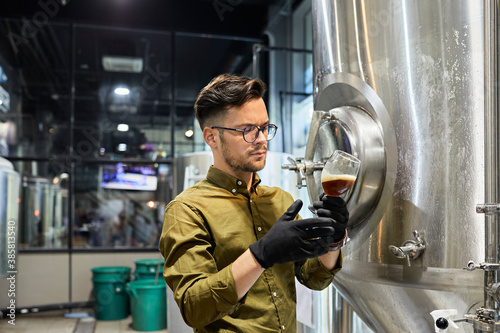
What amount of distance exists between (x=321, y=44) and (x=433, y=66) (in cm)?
48

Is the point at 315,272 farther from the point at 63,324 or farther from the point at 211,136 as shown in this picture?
the point at 63,324

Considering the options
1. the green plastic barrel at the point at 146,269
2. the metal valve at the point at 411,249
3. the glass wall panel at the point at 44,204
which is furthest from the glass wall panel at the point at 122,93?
the metal valve at the point at 411,249

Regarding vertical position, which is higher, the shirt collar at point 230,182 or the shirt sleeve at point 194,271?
the shirt collar at point 230,182

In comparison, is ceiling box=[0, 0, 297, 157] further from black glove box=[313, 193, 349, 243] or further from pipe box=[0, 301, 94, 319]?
black glove box=[313, 193, 349, 243]

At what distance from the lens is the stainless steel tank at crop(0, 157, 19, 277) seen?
3717 mm

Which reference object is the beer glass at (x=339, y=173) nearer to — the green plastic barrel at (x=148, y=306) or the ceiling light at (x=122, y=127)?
the green plastic barrel at (x=148, y=306)

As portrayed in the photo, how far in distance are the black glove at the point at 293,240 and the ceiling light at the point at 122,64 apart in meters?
6.03

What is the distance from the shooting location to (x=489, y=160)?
1062 millimetres

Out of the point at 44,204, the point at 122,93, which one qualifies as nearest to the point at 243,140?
the point at 44,204

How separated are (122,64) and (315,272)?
19.4ft

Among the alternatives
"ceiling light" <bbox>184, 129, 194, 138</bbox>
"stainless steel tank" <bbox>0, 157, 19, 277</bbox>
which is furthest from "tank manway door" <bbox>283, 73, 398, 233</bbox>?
"ceiling light" <bbox>184, 129, 194, 138</bbox>

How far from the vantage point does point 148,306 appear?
498cm

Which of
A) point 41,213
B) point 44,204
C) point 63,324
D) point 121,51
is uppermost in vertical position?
point 121,51

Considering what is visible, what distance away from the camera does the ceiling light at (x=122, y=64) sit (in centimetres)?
657
